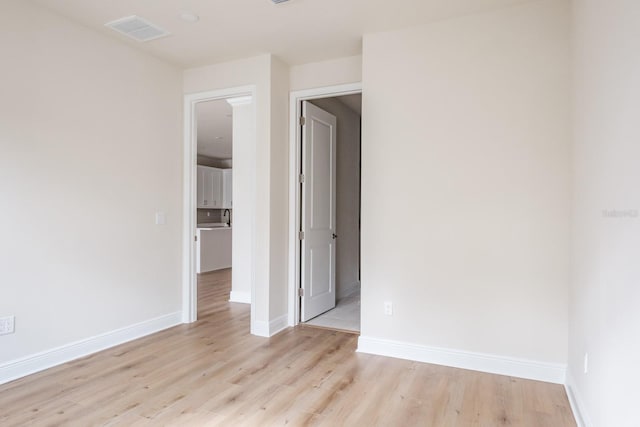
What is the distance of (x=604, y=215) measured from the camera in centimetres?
187

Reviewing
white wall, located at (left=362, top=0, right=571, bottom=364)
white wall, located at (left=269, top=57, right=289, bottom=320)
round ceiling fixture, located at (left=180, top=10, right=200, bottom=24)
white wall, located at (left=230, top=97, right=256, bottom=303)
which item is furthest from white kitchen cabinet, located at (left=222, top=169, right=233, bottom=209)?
white wall, located at (left=362, top=0, right=571, bottom=364)

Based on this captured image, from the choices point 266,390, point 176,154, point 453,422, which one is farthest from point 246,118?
point 453,422

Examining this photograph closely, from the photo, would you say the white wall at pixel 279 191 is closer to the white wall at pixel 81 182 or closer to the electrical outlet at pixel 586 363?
the white wall at pixel 81 182

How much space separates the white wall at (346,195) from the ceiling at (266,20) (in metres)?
1.40

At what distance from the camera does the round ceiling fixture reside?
2.97 meters

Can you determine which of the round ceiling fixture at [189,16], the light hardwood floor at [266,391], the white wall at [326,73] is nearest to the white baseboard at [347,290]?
the light hardwood floor at [266,391]

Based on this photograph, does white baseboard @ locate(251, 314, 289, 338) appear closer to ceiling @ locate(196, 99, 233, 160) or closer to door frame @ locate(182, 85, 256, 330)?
door frame @ locate(182, 85, 256, 330)

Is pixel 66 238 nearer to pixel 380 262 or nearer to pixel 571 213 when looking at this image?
pixel 380 262

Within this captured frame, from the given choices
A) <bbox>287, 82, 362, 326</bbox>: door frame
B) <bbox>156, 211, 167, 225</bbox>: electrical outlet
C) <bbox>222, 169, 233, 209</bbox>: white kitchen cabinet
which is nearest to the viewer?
<bbox>156, 211, 167, 225</bbox>: electrical outlet

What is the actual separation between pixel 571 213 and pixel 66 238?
12.5 ft

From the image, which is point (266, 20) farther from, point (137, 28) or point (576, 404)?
point (576, 404)

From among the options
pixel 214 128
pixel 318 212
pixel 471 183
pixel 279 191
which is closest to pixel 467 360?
pixel 471 183

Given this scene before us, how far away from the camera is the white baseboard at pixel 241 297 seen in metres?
5.19

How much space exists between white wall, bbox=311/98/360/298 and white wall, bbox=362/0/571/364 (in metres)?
1.86
